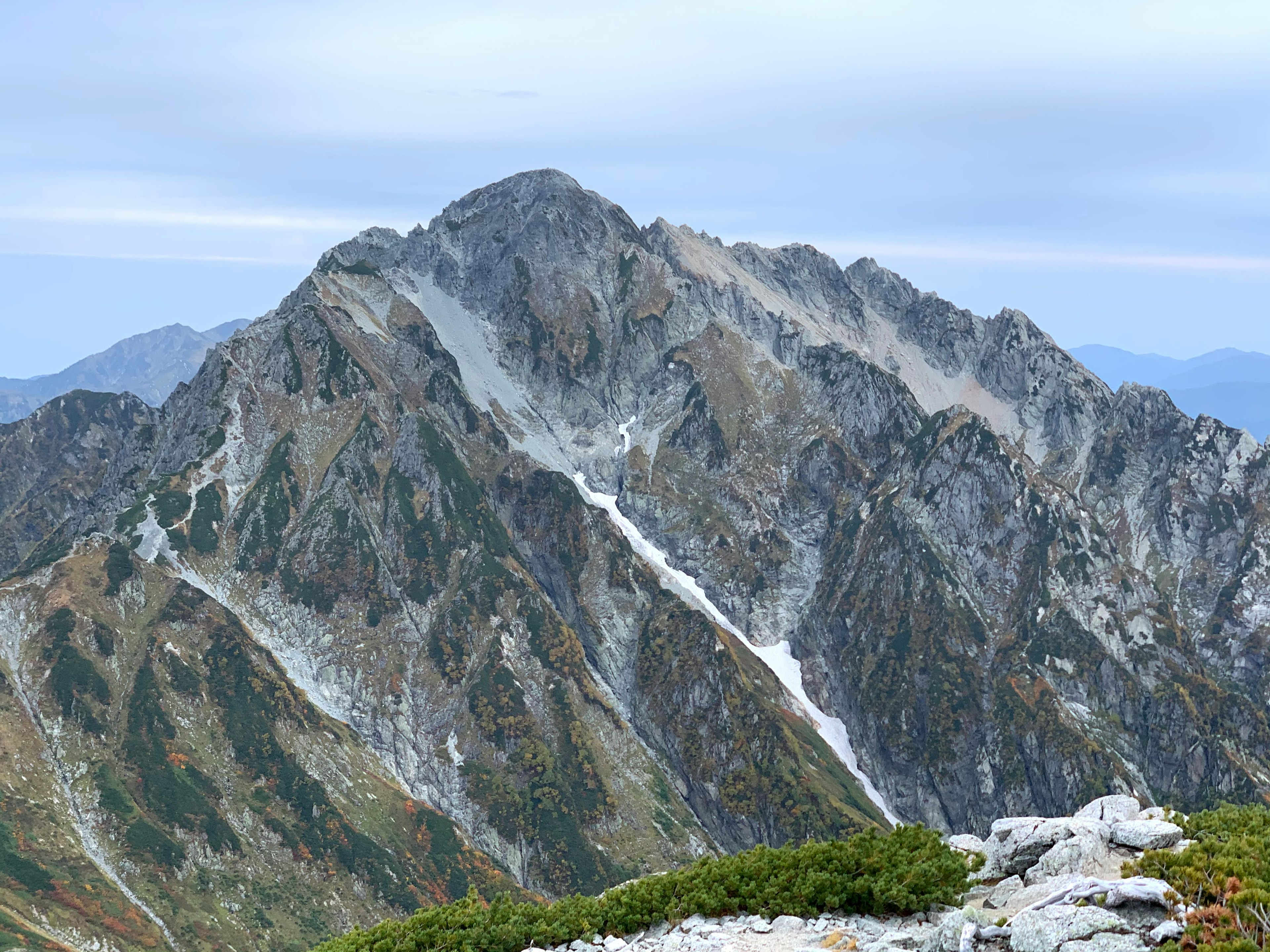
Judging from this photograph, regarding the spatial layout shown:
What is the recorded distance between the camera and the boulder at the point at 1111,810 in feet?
136

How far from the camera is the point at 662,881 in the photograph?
4400 cm

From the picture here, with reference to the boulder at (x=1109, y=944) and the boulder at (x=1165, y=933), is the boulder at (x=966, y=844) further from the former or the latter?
the boulder at (x=1165, y=933)

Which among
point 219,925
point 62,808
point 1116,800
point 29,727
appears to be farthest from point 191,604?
point 1116,800

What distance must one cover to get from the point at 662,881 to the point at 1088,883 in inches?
794

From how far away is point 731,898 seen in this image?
41688 millimetres

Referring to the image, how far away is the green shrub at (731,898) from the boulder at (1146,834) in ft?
21.2

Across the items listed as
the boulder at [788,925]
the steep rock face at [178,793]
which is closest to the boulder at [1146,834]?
the boulder at [788,925]

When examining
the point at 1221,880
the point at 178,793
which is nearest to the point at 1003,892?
the point at 1221,880

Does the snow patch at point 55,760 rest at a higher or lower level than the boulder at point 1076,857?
lower

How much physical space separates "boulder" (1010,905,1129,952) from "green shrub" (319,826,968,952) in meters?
8.69

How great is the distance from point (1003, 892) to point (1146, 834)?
6.12 meters

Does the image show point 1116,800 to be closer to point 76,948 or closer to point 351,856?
point 76,948

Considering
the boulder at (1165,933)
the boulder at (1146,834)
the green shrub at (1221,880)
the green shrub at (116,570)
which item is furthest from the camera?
the green shrub at (116,570)

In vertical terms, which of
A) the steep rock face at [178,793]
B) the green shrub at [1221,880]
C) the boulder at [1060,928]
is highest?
the green shrub at [1221,880]
